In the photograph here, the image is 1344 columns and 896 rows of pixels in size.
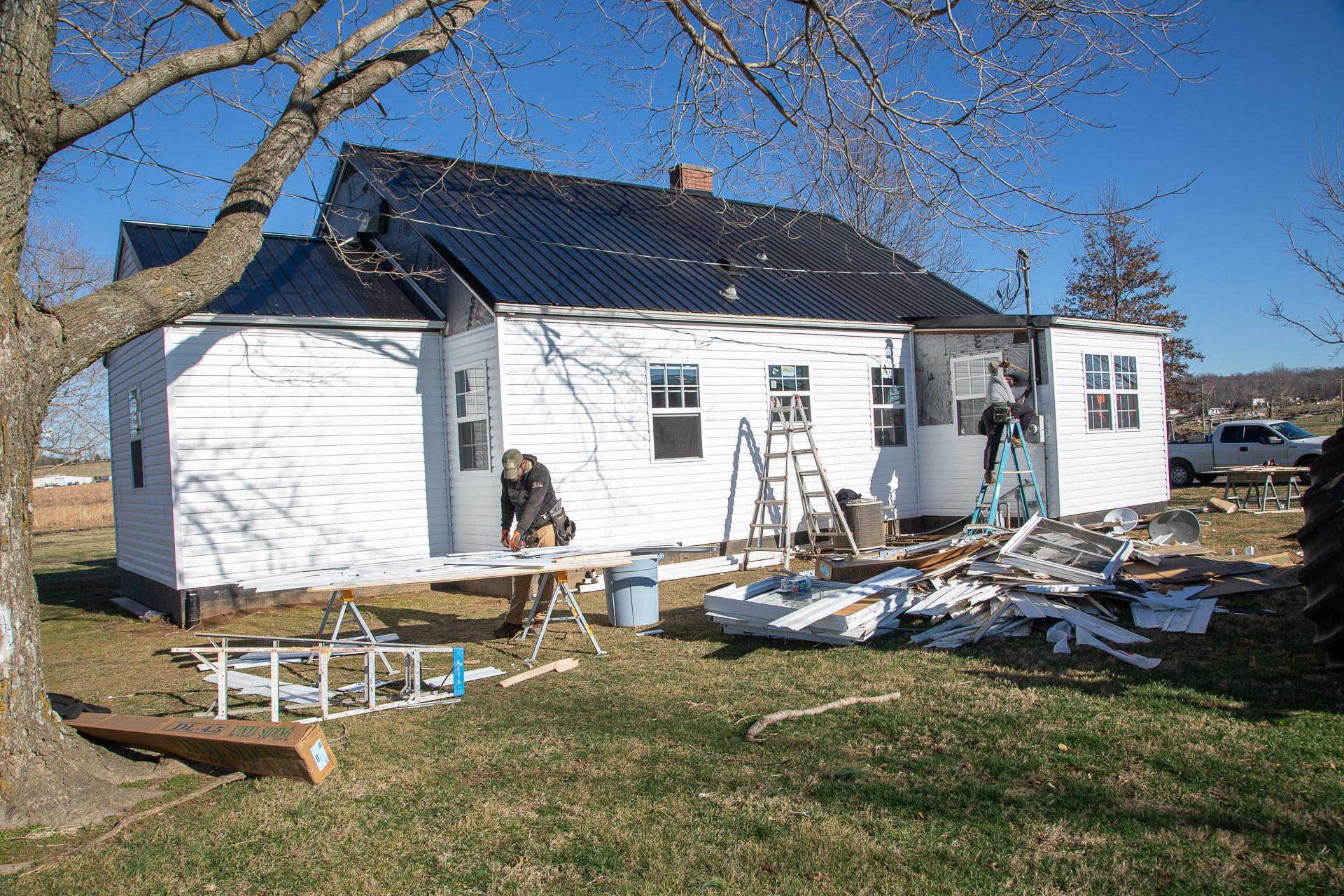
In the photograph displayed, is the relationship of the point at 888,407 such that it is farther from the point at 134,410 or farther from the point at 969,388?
the point at 134,410

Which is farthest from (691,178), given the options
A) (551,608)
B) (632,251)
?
(551,608)

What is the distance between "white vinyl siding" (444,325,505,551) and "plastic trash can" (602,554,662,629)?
306cm

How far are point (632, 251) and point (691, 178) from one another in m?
5.44

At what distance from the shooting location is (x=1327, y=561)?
4891mm

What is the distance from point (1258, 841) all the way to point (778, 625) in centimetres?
414

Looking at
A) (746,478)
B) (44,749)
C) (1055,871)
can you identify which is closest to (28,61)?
(44,749)

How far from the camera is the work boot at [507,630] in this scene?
351 inches

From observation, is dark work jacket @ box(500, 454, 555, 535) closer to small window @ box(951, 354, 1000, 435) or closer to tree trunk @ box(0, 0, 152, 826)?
tree trunk @ box(0, 0, 152, 826)

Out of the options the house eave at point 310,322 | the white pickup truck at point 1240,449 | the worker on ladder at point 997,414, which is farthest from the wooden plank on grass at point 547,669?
the white pickup truck at point 1240,449

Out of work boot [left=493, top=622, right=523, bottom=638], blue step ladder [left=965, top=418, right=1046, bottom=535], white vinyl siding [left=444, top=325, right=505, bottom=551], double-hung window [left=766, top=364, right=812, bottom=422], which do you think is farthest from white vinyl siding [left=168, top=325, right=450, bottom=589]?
blue step ladder [left=965, top=418, right=1046, bottom=535]

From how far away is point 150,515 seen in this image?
1206cm

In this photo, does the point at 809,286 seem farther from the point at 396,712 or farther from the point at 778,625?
the point at 396,712

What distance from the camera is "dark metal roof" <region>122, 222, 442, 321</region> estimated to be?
1174 centimetres

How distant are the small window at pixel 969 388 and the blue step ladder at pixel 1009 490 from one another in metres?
1.08
